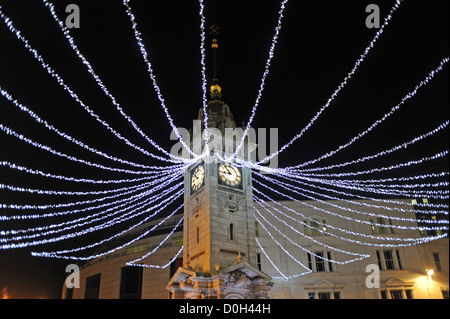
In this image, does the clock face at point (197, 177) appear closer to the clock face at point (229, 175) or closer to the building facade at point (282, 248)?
the building facade at point (282, 248)

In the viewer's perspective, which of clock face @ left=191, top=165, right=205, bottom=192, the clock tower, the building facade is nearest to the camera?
the clock tower

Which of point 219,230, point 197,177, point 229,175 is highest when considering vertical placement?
point 197,177

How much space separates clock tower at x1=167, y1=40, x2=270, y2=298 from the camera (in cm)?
2528

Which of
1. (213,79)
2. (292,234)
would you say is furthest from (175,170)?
(292,234)

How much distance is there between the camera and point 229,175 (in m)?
30.1

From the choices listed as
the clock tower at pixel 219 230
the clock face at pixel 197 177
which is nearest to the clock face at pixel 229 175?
the clock tower at pixel 219 230

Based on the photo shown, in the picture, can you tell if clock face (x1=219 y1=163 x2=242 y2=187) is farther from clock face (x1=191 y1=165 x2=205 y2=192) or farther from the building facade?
clock face (x1=191 y1=165 x2=205 y2=192)

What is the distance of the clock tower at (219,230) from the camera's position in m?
25.3

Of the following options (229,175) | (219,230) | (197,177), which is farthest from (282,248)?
(197,177)

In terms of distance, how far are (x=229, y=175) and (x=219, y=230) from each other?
14.9 ft

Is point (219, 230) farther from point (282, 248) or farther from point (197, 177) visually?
point (282, 248)

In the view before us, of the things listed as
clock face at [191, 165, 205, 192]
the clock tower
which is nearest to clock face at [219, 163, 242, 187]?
the clock tower
